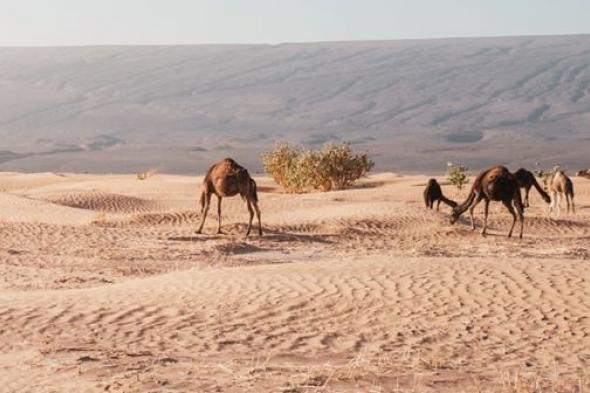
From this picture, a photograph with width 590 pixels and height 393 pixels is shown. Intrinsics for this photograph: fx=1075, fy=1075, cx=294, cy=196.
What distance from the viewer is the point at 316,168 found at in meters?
36.9

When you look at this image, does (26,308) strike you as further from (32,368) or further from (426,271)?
(426,271)

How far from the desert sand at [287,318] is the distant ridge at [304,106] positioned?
62305 millimetres

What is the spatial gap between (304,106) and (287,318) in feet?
447

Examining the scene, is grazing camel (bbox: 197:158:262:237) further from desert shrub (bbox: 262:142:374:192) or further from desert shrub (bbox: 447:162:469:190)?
desert shrub (bbox: 262:142:374:192)

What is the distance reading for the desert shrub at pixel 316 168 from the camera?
36781mm

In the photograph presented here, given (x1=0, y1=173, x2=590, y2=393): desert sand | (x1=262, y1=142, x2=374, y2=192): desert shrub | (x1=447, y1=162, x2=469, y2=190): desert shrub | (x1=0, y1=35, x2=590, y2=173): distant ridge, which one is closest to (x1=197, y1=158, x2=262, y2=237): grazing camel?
(x1=0, y1=173, x2=590, y2=393): desert sand

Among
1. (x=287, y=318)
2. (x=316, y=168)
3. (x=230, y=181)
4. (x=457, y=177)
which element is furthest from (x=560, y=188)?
(x=287, y=318)

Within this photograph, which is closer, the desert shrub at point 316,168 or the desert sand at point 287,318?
the desert sand at point 287,318

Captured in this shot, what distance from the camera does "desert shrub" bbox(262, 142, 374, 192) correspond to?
36.8m

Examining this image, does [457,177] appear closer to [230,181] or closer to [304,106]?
[230,181]

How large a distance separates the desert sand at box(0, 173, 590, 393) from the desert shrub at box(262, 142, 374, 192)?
16609mm

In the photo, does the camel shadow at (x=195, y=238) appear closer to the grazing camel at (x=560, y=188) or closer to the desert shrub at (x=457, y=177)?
the grazing camel at (x=560, y=188)

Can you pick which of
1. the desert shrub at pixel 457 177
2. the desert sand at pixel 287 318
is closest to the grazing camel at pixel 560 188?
the desert sand at pixel 287 318

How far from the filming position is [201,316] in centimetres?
1098
